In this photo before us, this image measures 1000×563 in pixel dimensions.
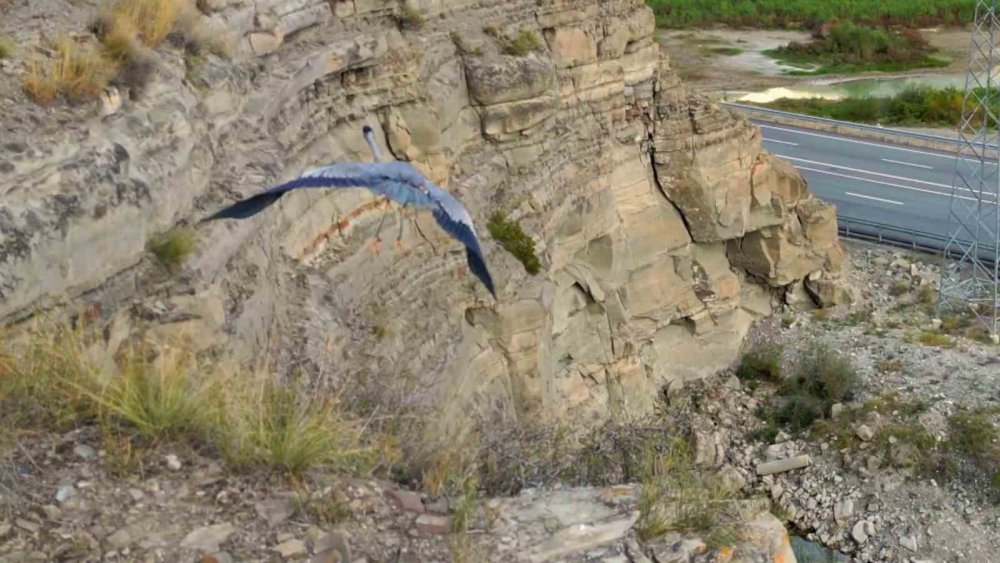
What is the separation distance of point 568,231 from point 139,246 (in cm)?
1008

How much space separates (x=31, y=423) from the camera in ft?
22.7

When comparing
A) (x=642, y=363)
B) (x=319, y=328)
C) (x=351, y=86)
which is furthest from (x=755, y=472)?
(x=319, y=328)

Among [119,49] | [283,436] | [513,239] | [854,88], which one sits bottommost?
[854,88]

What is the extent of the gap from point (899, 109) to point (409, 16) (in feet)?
88.7

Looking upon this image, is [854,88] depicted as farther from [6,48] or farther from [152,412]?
[152,412]

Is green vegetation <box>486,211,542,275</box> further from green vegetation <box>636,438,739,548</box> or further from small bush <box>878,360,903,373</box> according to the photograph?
small bush <box>878,360,903,373</box>

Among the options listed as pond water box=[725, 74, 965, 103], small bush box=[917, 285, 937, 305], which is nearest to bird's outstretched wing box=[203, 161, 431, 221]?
small bush box=[917, 285, 937, 305]

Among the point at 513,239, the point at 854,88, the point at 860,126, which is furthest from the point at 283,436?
the point at 854,88

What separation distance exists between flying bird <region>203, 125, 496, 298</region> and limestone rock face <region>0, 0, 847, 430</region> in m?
1.04

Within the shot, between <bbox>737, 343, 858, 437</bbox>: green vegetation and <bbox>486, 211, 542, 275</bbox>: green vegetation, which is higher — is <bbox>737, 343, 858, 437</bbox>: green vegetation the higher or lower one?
the lower one

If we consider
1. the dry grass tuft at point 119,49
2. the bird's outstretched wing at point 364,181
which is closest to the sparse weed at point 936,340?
the dry grass tuft at point 119,49

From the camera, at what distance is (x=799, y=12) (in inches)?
2277

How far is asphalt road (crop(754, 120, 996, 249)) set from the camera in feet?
94.8

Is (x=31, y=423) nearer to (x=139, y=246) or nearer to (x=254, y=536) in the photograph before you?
(x=254, y=536)
